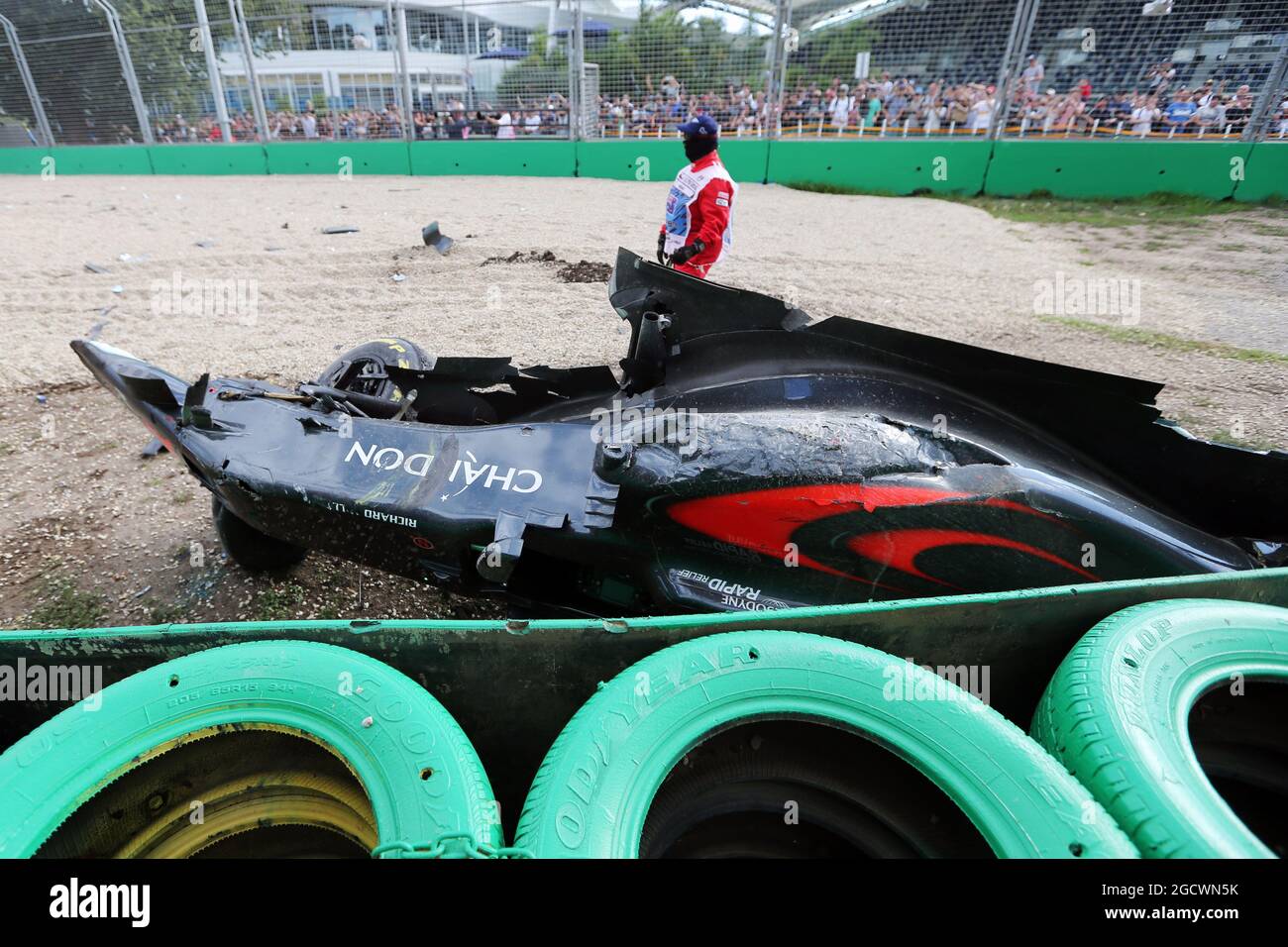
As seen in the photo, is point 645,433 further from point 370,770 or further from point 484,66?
point 484,66

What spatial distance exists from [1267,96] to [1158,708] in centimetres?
1658

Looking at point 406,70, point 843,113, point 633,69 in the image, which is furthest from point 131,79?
point 843,113

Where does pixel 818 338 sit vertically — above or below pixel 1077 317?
above

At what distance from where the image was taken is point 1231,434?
526 centimetres

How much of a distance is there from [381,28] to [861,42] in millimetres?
11431

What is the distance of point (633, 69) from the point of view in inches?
642

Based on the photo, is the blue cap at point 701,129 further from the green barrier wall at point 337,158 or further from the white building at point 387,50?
the green barrier wall at point 337,158

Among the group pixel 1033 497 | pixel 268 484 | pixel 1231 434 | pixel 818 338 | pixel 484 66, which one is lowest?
pixel 1231 434

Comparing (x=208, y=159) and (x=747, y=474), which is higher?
(x=208, y=159)

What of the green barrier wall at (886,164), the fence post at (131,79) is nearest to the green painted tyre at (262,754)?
the green barrier wall at (886,164)

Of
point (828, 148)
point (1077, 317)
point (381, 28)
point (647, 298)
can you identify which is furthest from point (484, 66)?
point (647, 298)

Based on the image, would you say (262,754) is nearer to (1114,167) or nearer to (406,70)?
(1114,167)

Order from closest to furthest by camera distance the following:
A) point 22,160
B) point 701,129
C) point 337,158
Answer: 1. point 701,129
2. point 337,158
3. point 22,160

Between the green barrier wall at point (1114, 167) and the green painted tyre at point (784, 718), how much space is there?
15.7 meters
